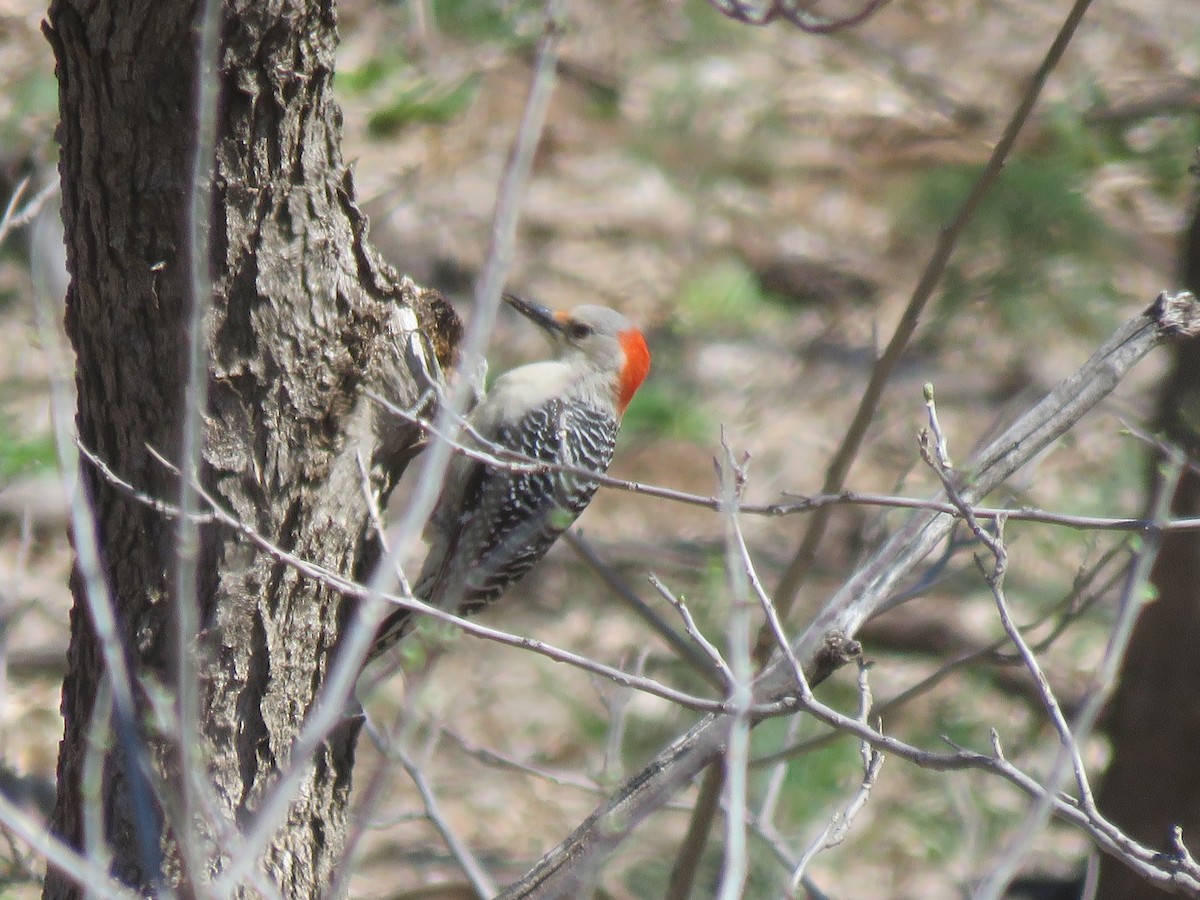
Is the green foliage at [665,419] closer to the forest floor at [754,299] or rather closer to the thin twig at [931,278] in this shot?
the forest floor at [754,299]

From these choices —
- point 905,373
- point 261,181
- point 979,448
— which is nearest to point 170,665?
point 261,181

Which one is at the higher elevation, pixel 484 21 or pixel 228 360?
pixel 484 21

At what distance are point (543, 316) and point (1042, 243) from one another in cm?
250

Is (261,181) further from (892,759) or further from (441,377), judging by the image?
(892,759)

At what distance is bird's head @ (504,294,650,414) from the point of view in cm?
555

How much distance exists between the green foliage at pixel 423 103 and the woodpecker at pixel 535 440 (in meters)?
3.51

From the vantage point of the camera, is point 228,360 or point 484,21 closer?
point 228,360

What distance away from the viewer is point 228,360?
2.77 m

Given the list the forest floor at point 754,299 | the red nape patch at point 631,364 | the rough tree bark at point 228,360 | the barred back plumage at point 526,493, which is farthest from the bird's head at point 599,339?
the rough tree bark at point 228,360

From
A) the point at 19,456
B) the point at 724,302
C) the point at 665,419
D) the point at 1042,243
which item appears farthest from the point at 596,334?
the point at 724,302

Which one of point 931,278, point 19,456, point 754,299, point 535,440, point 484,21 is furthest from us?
point 754,299

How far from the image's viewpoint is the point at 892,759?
7.04 m

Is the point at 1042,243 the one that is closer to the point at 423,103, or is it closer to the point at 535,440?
the point at 535,440

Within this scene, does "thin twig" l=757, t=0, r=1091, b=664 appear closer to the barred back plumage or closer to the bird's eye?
the barred back plumage
